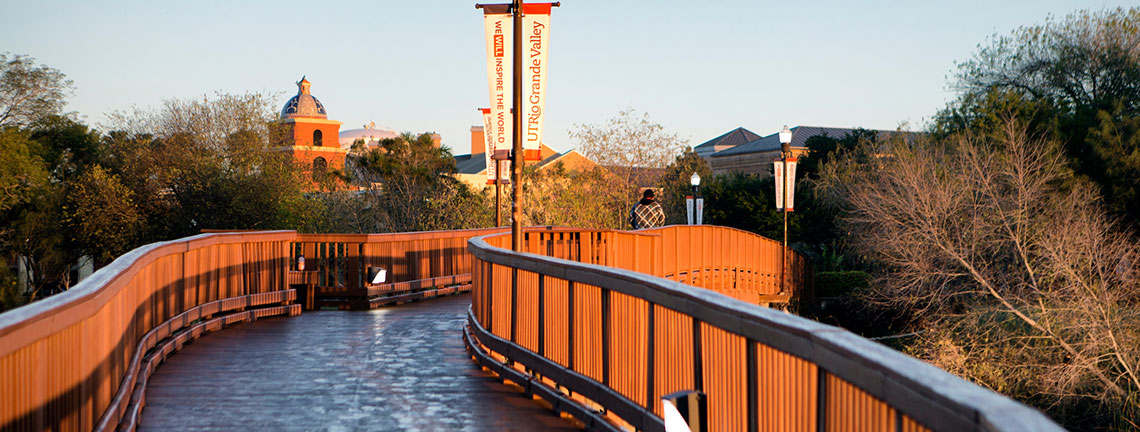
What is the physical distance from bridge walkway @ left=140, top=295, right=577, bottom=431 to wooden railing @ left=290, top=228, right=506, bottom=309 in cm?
371

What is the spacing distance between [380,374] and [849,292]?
33.7 meters

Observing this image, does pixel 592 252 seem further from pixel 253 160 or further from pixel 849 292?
pixel 253 160

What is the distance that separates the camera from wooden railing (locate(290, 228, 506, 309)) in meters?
18.1

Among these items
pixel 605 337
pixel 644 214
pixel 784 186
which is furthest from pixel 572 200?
pixel 605 337

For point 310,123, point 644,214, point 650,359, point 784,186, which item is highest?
point 310,123

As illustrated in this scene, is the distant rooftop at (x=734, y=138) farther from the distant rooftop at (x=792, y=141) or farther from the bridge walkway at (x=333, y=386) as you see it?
the bridge walkway at (x=333, y=386)

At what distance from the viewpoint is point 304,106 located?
120 metres

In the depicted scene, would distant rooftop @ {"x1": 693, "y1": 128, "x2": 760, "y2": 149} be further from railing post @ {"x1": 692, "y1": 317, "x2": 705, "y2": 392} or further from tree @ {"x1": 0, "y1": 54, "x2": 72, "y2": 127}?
railing post @ {"x1": 692, "y1": 317, "x2": 705, "y2": 392}

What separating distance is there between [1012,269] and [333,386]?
31323mm

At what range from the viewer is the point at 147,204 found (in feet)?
161

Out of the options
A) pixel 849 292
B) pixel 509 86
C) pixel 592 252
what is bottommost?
pixel 849 292

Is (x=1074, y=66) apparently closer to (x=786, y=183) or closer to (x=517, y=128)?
(x=786, y=183)

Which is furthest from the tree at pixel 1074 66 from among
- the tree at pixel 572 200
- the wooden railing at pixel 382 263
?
the wooden railing at pixel 382 263

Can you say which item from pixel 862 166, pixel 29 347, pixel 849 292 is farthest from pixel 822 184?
pixel 29 347
